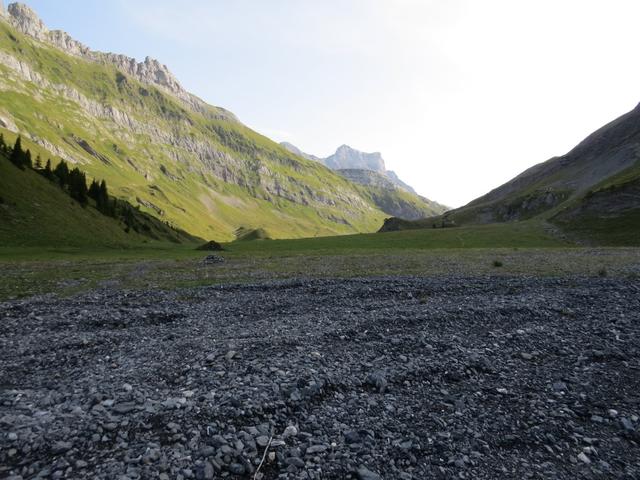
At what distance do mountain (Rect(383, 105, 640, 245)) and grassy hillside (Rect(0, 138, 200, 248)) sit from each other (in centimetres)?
10874

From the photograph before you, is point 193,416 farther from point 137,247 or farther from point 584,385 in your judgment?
point 137,247

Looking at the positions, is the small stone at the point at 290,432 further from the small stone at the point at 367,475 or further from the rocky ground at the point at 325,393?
the small stone at the point at 367,475

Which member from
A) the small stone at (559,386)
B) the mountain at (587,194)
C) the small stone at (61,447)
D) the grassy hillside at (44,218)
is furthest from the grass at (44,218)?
the mountain at (587,194)

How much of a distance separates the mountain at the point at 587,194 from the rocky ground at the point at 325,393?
72632 millimetres

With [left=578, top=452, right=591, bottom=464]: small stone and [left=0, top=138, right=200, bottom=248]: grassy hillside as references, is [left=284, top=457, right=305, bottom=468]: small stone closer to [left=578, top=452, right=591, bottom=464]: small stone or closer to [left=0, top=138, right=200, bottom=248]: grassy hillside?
[left=578, top=452, right=591, bottom=464]: small stone

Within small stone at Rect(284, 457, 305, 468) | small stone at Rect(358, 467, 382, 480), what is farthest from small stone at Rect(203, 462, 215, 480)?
small stone at Rect(358, 467, 382, 480)

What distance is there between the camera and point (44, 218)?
7694 centimetres

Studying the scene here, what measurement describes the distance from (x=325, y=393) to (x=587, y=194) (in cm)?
11398

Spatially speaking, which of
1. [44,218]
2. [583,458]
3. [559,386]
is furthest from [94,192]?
[583,458]

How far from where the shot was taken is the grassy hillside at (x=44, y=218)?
226 ft

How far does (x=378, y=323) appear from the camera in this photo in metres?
17.4

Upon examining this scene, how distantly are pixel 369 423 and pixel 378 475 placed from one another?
1.83 m

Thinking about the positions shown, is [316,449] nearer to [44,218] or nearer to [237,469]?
[237,469]

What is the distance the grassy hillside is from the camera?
226 ft
